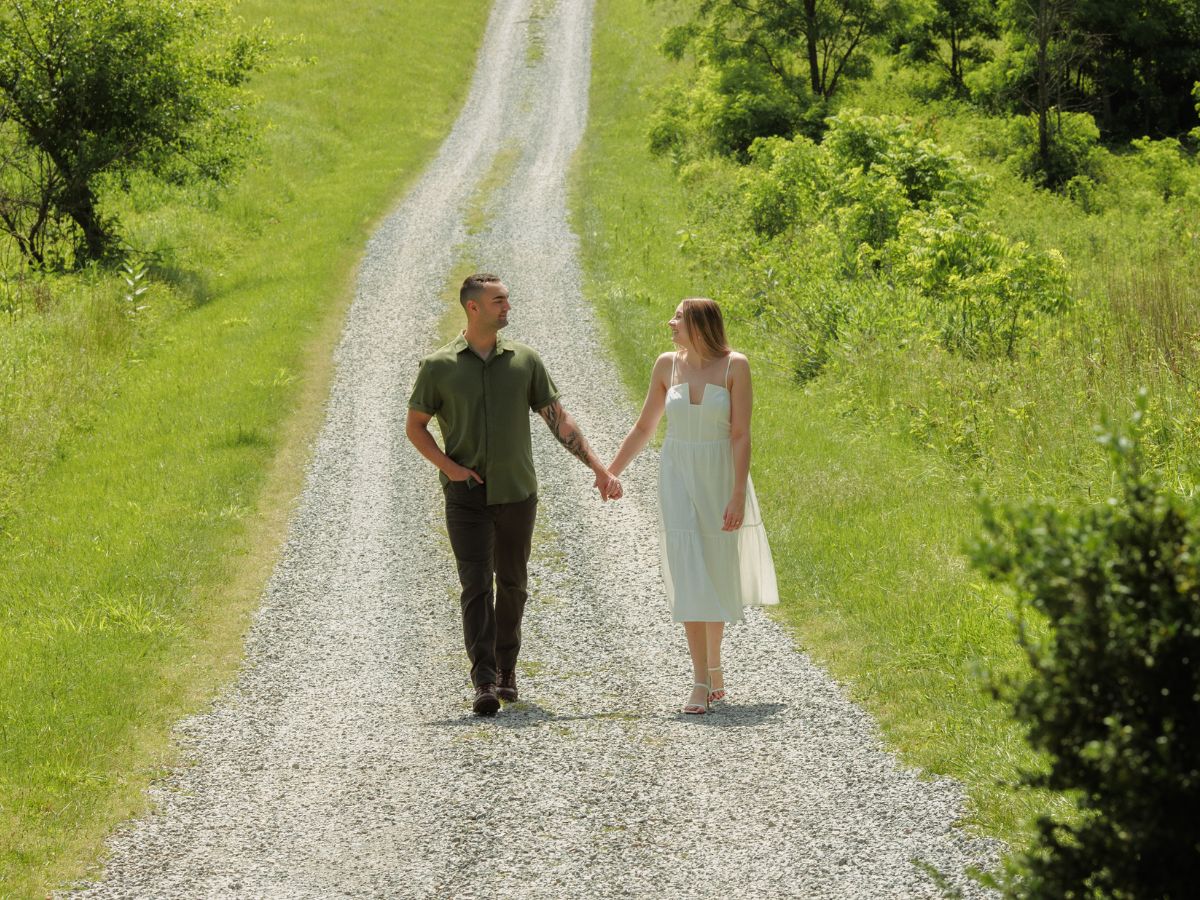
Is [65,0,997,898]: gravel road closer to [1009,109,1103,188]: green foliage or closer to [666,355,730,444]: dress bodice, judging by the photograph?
[666,355,730,444]: dress bodice

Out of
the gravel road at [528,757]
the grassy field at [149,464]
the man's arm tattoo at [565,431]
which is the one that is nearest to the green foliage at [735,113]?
the grassy field at [149,464]

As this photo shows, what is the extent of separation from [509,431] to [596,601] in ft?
9.82

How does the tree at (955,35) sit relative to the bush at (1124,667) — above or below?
above

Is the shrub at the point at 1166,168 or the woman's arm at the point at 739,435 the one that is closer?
the woman's arm at the point at 739,435

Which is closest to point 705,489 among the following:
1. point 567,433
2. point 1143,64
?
point 567,433

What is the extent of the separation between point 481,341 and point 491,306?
0.22 m

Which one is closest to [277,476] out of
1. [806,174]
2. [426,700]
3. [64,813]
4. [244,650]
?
[244,650]

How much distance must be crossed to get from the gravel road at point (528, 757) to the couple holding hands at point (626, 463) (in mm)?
595

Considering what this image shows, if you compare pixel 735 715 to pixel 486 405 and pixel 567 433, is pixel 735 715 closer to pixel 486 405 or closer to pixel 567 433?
pixel 567 433

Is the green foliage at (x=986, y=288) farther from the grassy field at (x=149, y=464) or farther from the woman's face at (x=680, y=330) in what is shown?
the woman's face at (x=680, y=330)

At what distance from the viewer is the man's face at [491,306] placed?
24.2 ft

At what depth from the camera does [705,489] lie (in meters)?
7.43

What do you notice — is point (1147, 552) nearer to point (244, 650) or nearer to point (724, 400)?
point (724, 400)

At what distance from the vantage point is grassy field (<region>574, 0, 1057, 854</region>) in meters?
6.59
